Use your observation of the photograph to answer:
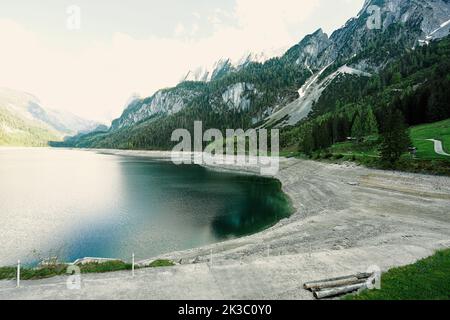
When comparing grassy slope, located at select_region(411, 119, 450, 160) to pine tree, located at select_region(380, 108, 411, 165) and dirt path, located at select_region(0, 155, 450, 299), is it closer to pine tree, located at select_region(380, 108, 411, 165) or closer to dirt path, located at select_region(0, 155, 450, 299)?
pine tree, located at select_region(380, 108, 411, 165)

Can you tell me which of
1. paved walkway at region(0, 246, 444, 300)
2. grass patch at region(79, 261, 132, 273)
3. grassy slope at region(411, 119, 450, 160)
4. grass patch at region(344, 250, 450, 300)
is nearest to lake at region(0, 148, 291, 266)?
grass patch at region(79, 261, 132, 273)

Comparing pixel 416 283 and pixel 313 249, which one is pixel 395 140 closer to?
pixel 313 249

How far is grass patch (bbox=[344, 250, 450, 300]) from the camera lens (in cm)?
1294

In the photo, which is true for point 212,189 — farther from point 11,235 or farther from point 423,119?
point 423,119

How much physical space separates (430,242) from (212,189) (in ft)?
160

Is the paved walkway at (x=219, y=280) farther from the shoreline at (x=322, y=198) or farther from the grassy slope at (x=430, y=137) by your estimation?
Answer: the grassy slope at (x=430, y=137)

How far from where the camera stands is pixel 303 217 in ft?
135

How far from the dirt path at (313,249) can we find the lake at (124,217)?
547 cm

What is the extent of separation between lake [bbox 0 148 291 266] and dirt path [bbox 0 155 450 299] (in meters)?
5.47

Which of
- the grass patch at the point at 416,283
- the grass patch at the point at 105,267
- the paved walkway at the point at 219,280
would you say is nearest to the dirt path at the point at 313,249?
the paved walkway at the point at 219,280

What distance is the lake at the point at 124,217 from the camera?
31703 millimetres
